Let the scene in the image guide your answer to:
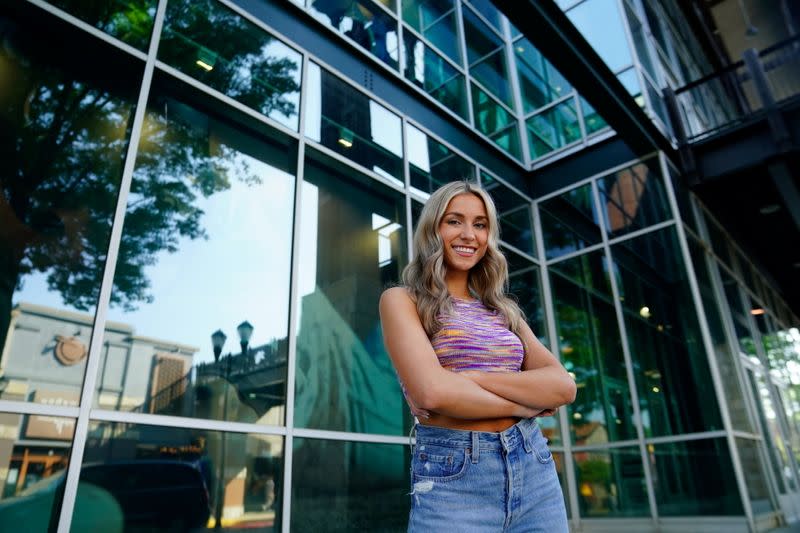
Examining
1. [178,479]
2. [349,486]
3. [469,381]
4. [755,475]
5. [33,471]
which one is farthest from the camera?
[755,475]

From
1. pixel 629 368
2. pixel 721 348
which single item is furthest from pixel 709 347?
pixel 629 368

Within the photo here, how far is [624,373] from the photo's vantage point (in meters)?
6.63

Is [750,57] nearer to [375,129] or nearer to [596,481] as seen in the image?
[375,129]

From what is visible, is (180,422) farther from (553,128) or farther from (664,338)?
(553,128)

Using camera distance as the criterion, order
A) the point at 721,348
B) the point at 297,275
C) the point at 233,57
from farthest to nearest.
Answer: the point at 721,348, the point at 233,57, the point at 297,275

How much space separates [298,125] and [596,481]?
18.2ft

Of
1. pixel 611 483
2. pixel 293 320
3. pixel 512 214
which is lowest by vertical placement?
pixel 611 483

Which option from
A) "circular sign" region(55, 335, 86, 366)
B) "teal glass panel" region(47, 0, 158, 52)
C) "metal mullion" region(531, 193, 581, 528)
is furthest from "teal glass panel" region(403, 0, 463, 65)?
"circular sign" region(55, 335, 86, 366)

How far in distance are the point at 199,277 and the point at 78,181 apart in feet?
3.30

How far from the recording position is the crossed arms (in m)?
1.22

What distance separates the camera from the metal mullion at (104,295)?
111 inches

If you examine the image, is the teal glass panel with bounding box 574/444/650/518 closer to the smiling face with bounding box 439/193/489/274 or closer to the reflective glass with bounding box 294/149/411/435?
the reflective glass with bounding box 294/149/411/435

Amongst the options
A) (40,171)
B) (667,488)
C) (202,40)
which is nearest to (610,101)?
(202,40)

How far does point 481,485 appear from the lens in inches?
45.8
